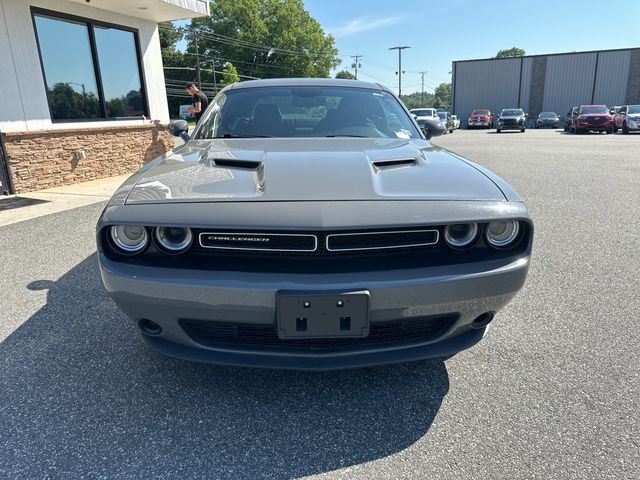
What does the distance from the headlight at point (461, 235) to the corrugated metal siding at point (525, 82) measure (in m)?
49.1

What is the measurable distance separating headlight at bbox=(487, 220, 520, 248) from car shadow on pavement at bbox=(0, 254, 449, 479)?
76 cm

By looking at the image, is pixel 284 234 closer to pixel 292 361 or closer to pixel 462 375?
pixel 292 361

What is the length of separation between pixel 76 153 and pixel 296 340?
806 cm

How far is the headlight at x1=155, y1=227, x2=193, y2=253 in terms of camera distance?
5.72ft

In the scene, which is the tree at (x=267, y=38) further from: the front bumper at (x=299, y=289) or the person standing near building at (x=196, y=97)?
the front bumper at (x=299, y=289)

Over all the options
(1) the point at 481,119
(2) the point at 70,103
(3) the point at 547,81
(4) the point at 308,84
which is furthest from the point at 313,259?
(3) the point at 547,81

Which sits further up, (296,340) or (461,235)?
(461,235)

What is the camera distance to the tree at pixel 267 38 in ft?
188

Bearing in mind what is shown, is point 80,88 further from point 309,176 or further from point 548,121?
point 548,121

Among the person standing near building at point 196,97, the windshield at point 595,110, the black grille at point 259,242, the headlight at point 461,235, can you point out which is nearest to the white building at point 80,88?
the person standing near building at point 196,97

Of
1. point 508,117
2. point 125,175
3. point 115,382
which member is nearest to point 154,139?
point 125,175

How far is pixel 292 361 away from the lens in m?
1.75

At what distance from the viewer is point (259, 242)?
67.3 inches

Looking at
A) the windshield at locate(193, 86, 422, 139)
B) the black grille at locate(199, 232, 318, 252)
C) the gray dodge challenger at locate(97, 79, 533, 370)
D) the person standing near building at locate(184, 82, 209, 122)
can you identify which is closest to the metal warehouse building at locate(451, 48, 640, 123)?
the person standing near building at locate(184, 82, 209, 122)
